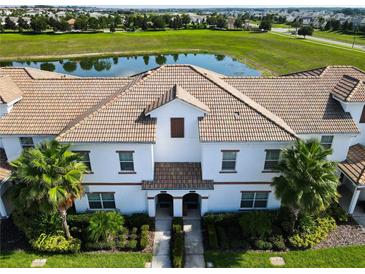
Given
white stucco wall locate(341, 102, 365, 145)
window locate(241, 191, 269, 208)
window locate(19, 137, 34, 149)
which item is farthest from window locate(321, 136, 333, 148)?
window locate(19, 137, 34, 149)

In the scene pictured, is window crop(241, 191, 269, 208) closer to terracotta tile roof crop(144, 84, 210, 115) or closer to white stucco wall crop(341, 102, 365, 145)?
terracotta tile roof crop(144, 84, 210, 115)

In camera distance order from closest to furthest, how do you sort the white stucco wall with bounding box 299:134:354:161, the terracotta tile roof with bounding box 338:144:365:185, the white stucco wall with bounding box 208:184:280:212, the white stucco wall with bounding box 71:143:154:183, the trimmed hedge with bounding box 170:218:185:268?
1. the trimmed hedge with bounding box 170:218:185:268
2. the white stucco wall with bounding box 71:143:154:183
3. the terracotta tile roof with bounding box 338:144:365:185
4. the white stucco wall with bounding box 208:184:280:212
5. the white stucco wall with bounding box 299:134:354:161

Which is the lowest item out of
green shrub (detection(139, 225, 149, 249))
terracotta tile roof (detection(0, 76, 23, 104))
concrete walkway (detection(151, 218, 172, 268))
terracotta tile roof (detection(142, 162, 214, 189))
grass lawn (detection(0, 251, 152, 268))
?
concrete walkway (detection(151, 218, 172, 268))

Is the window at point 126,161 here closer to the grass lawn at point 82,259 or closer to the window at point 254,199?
the grass lawn at point 82,259

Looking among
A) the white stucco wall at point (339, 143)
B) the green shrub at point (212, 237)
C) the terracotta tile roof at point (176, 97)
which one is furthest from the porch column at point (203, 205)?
the white stucco wall at point (339, 143)

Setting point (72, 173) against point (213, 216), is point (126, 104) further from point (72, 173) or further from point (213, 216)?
point (213, 216)

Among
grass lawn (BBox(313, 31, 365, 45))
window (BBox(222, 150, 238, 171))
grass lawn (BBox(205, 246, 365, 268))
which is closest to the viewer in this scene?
grass lawn (BBox(205, 246, 365, 268))

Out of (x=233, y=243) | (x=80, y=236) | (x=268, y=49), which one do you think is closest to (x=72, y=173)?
(x=80, y=236)
